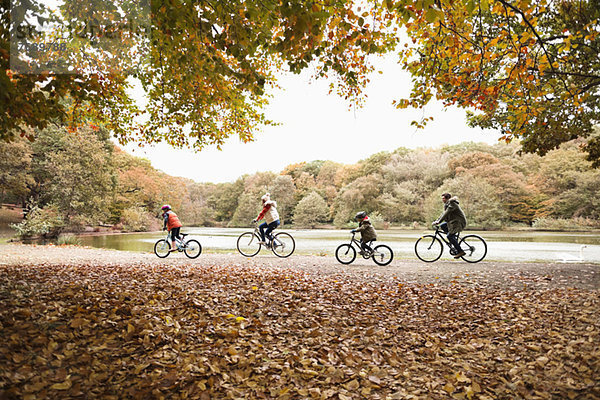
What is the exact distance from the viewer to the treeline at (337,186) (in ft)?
59.4

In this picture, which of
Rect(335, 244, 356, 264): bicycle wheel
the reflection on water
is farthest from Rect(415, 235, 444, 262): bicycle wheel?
Rect(335, 244, 356, 264): bicycle wheel

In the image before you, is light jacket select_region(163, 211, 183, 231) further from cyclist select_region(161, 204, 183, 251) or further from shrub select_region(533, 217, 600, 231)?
shrub select_region(533, 217, 600, 231)

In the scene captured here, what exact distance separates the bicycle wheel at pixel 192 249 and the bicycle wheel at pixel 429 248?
654 centimetres

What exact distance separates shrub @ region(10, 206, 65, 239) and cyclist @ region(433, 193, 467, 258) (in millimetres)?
18954

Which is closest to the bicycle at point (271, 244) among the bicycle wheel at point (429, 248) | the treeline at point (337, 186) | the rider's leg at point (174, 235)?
the rider's leg at point (174, 235)

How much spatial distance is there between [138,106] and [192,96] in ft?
9.13

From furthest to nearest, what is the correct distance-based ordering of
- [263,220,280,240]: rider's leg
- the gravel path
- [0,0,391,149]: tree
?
1. [263,220,280,240]: rider's leg
2. the gravel path
3. [0,0,391,149]: tree

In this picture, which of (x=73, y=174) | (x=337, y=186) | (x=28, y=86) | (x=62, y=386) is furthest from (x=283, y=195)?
(x=62, y=386)

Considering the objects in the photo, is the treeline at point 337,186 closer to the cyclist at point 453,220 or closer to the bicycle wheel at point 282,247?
the cyclist at point 453,220

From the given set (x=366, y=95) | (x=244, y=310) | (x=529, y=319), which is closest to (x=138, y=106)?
(x=366, y=95)

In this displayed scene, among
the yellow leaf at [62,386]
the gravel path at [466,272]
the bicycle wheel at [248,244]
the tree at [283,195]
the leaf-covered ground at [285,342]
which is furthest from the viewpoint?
the tree at [283,195]

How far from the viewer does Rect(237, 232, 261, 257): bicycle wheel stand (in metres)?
9.76

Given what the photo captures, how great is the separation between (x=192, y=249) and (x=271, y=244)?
246 cm

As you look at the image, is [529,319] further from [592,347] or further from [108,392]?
[108,392]
